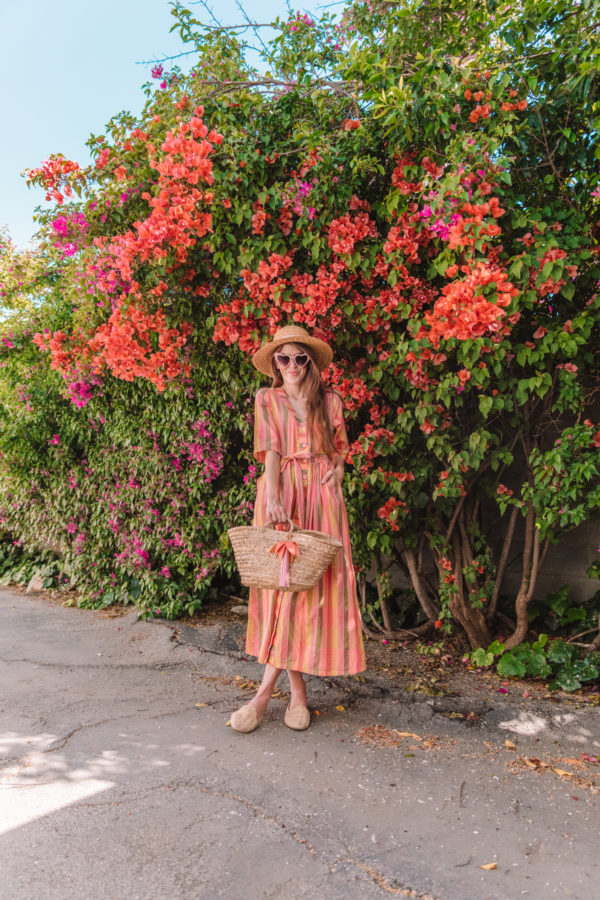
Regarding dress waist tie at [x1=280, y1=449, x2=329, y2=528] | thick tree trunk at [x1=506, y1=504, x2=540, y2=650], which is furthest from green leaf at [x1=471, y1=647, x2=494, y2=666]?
dress waist tie at [x1=280, y1=449, x2=329, y2=528]

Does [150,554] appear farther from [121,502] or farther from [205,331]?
[205,331]

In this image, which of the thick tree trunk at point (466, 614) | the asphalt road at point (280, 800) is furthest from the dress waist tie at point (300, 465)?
the thick tree trunk at point (466, 614)

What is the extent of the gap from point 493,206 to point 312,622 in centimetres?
199

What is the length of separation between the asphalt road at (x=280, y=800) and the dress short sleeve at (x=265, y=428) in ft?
4.21

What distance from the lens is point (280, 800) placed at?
7.45 feet

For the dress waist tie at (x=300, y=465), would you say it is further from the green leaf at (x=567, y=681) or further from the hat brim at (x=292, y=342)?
the green leaf at (x=567, y=681)

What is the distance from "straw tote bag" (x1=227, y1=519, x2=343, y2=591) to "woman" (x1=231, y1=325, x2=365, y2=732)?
167mm

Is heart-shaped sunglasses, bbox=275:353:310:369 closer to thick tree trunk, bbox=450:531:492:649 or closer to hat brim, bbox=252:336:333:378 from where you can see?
hat brim, bbox=252:336:333:378

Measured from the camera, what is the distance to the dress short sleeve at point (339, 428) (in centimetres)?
307

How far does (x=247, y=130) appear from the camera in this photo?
347 cm

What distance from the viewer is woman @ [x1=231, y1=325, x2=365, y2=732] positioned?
115 inches

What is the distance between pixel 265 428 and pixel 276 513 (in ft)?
1.34

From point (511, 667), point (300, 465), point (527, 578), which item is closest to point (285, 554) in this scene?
point (300, 465)

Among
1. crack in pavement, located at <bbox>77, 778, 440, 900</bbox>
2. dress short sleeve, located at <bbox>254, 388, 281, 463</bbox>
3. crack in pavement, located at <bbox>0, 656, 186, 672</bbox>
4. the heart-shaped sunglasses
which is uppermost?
the heart-shaped sunglasses
